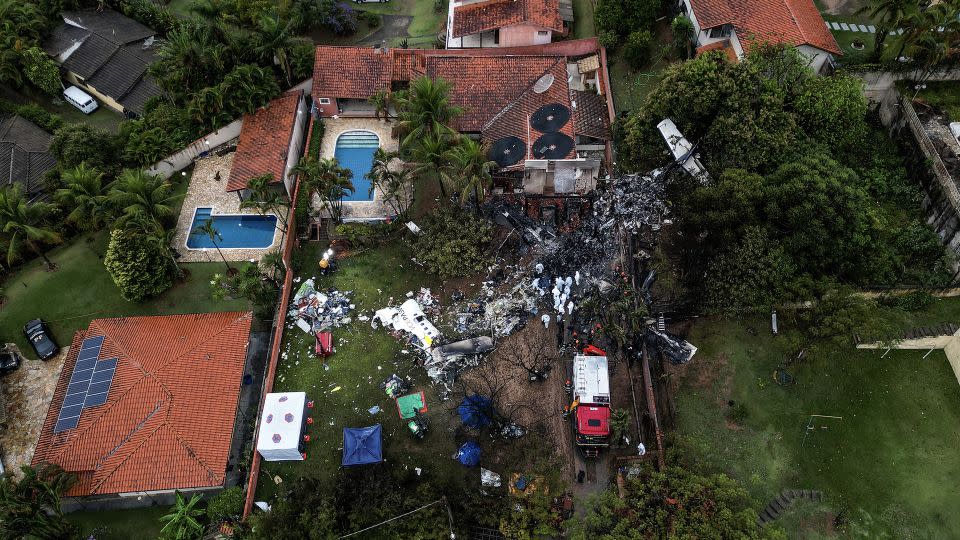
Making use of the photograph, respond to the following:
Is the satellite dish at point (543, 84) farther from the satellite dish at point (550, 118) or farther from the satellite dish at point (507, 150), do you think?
the satellite dish at point (507, 150)

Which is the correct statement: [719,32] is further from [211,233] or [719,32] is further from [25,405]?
[25,405]

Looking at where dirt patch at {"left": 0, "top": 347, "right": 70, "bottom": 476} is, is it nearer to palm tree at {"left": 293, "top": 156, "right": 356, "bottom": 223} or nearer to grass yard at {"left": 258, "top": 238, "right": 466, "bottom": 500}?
grass yard at {"left": 258, "top": 238, "right": 466, "bottom": 500}

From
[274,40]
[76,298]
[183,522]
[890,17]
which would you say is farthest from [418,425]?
[890,17]

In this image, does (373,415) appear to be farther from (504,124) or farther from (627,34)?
(627,34)

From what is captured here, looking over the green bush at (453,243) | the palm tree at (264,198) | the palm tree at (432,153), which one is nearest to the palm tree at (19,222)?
the palm tree at (264,198)

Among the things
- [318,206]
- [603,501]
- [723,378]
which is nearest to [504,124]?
[318,206]

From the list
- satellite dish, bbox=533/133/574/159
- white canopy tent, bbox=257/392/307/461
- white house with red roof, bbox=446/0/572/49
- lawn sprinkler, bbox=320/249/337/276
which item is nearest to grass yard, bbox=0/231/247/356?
lawn sprinkler, bbox=320/249/337/276

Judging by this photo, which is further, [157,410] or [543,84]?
[543,84]
